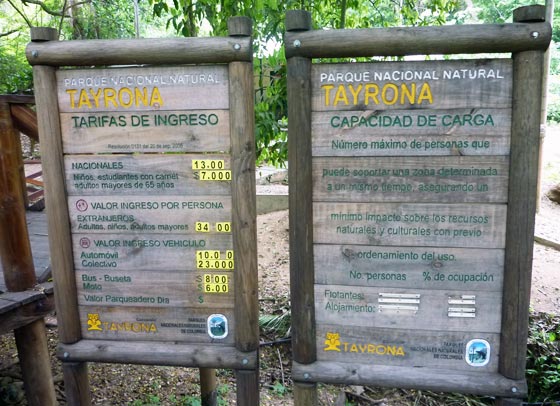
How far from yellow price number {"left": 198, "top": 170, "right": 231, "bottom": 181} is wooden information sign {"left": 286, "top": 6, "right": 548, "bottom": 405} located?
0.30m

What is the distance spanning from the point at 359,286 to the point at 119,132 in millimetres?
1299

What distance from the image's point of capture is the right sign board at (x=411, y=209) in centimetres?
208

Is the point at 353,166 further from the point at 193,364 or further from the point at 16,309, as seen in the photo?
the point at 16,309

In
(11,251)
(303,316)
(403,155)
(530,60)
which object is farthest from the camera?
(11,251)

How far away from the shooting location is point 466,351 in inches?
87.4

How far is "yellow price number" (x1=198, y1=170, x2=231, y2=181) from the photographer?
2275 millimetres

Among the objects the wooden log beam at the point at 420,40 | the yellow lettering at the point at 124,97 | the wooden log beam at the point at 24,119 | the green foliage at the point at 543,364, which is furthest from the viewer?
the green foliage at the point at 543,364

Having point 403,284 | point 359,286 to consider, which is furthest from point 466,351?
point 359,286

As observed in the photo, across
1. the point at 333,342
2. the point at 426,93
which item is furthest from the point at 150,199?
the point at 426,93

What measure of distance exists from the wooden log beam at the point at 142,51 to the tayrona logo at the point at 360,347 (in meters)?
1.31

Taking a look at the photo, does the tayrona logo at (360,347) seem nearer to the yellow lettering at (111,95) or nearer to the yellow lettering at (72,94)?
the yellow lettering at (111,95)

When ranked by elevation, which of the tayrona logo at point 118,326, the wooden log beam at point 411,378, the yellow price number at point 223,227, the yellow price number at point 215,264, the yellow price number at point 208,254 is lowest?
the wooden log beam at point 411,378

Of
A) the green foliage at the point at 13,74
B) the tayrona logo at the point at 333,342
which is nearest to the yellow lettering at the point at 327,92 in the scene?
the tayrona logo at the point at 333,342

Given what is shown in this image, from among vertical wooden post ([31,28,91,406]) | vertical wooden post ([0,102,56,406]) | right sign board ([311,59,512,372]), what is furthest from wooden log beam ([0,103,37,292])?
right sign board ([311,59,512,372])
